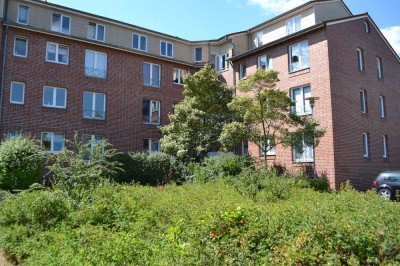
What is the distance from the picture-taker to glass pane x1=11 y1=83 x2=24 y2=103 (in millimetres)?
21391

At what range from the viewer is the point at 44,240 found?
6215mm

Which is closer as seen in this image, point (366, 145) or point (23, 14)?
point (366, 145)

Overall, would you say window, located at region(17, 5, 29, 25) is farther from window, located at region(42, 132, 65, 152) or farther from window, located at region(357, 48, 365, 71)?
window, located at region(357, 48, 365, 71)

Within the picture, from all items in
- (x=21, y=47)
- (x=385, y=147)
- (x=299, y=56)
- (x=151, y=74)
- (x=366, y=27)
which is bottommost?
(x=385, y=147)

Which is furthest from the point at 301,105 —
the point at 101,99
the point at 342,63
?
the point at 101,99

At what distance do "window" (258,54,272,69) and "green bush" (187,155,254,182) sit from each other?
7.72 meters

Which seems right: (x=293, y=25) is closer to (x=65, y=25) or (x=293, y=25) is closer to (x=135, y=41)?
(x=135, y=41)

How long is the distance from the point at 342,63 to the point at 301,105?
352 centimetres

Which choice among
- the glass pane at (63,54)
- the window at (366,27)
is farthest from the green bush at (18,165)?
the window at (366,27)

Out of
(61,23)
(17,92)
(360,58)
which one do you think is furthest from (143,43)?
(360,58)

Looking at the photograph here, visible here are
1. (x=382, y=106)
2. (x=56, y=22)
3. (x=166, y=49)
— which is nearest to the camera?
(x=56, y=22)

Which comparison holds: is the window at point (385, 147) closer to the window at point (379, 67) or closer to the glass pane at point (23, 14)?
the window at point (379, 67)

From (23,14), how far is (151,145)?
1264cm

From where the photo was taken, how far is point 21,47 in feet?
72.4
